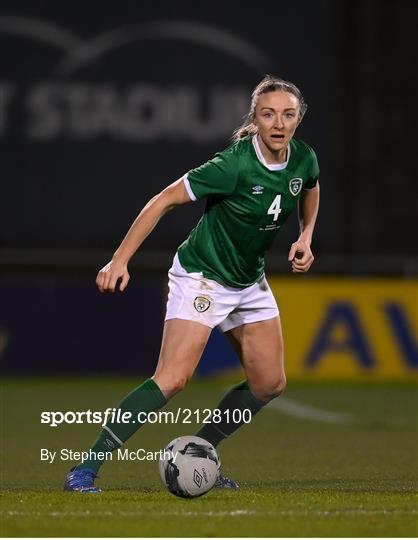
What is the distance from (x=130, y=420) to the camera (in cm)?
642

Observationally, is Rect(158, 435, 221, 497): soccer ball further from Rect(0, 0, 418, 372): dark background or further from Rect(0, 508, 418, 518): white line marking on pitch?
Rect(0, 0, 418, 372): dark background

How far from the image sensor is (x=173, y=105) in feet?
46.0

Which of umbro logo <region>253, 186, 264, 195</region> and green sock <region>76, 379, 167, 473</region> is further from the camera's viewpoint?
umbro logo <region>253, 186, 264, 195</region>

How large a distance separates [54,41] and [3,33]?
0.50 meters

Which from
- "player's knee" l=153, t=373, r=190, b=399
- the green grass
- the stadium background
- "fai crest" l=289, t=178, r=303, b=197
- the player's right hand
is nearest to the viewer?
the green grass

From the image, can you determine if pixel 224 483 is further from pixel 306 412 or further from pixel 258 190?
pixel 306 412

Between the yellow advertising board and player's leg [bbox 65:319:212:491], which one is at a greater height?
player's leg [bbox 65:319:212:491]

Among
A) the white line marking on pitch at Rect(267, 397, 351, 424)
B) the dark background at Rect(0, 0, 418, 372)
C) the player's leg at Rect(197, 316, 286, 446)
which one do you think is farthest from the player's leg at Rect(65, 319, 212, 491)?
the dark background at Rect(0, 0, 418, 372)

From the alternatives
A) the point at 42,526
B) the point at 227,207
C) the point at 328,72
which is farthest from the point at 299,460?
the point at 328,72

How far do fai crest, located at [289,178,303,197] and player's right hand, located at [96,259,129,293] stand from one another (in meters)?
0.93

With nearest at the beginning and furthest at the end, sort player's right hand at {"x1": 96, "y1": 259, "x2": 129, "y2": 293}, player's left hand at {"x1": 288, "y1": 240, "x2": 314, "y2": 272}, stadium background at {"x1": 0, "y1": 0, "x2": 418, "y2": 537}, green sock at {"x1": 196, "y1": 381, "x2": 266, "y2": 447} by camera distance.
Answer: player's right hand at {"x1": 96, "y1": 259, "x2": 129, "y2": 293}
player's left hand at {"x1": 288, "y1": 240, "x2": 314, "y2": 272}
green sock at {"x1": 196, "y1": 381, "x2": 266, "y2": 447}
stadium background at {"x1": 0, "y1": 0, "x2": 418, "y2": 537}

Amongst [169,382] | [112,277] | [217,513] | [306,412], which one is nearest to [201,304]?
[169,382]

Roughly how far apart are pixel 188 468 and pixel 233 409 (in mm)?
713

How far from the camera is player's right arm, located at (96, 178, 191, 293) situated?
6.20 m
